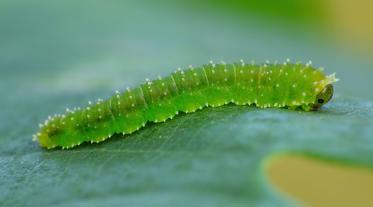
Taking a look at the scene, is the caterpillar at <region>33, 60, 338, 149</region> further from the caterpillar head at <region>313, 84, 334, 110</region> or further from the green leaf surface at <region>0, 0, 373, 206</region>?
the green leaf surface at <region>0, 0, 373, 206</region>

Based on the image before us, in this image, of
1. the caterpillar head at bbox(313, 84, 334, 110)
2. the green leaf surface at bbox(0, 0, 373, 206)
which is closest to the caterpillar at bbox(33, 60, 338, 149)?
the caterpillar head at bbox(313, 84, 334, 110)

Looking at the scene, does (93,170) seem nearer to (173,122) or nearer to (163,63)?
(173,122)

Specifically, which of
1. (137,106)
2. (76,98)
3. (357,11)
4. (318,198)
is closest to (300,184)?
(318,198)

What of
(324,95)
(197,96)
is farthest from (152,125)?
(324,95)

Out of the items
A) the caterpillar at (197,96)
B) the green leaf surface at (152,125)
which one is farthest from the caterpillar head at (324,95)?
the green leaf surface at (152,125)

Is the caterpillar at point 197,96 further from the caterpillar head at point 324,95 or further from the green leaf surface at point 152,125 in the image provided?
the green leaf surface at point 152,125

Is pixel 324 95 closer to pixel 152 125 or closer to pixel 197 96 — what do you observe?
pixel 197 96
